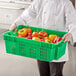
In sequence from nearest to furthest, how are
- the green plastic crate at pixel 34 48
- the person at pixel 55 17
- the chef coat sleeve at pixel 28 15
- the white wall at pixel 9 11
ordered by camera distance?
the green plastic crate at pixel 34 48 < the person at pixel 55 17 < the chef coat sleeve at pixel 28 15 < the white wall at pixel 9 11

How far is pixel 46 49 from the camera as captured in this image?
158cm

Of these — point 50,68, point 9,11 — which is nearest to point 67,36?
point 50,68

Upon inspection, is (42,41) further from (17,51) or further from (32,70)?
(32,70)

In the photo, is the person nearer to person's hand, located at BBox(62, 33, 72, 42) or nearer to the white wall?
person's hand, located at BBox(62, 33, 72, 42)

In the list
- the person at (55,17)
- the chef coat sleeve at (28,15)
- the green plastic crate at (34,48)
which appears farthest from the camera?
the chef coat sleeve at (28,15)

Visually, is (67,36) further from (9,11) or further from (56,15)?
(9,11)

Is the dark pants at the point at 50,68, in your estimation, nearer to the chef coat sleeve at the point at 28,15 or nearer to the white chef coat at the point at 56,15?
the white chef coat at the point at 56,15

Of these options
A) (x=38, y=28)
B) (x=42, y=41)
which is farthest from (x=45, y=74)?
(x=42, y=41)

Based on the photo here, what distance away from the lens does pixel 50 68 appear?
2021 mm

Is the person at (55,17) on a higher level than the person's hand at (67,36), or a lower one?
higher

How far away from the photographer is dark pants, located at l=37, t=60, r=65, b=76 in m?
1.97

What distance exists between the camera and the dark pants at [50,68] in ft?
6.47

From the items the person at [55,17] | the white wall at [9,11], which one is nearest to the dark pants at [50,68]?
the person at [55,17]

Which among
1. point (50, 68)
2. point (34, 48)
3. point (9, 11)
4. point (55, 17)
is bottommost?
point (50, 68)
